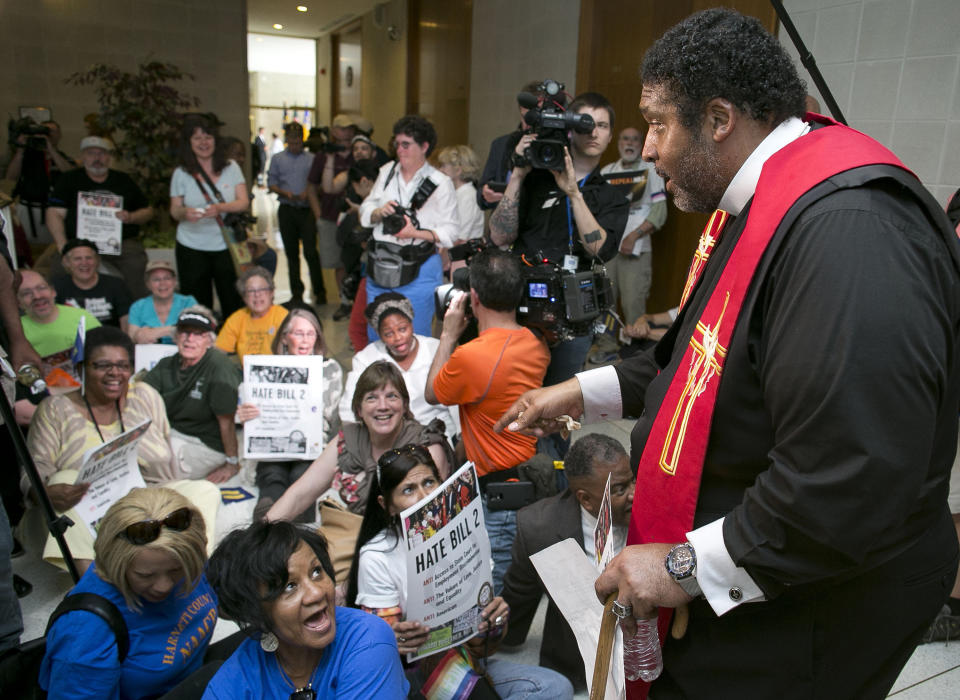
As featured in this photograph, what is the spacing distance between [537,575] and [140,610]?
1.17 m

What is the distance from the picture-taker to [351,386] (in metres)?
3.68

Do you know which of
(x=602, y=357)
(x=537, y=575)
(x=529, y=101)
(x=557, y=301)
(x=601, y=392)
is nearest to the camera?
(x=601, y=392)

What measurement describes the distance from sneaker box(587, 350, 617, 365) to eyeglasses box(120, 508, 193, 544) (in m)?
4.06

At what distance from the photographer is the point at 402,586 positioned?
6.77ft

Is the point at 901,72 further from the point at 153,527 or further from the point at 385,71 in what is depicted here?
the point at 385,71

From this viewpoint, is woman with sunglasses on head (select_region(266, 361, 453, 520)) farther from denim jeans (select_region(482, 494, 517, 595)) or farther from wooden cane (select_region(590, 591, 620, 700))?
wooden cane (select_region(590, 591, 620, 700))

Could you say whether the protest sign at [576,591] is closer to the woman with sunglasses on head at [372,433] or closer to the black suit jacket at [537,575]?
the black suit jacket at [537,575]

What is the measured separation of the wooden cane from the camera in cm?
112

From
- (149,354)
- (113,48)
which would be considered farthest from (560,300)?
(113,48)

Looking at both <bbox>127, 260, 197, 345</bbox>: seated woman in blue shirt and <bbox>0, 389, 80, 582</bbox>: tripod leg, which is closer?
<bbox>0, 389, 80, 582</bbox>: tripod leg

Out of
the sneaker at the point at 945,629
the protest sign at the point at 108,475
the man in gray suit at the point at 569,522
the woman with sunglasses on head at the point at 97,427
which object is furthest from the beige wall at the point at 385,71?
the sneaker at the point at 945,629

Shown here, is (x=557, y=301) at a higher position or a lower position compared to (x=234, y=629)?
higher

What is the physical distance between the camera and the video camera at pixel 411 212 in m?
4.40

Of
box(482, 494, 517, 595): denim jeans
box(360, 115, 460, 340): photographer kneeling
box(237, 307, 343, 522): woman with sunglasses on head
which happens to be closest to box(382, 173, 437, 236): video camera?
box(360, 115, 460, 340): photographer kneeling
